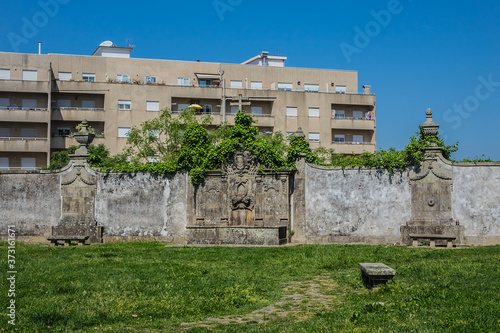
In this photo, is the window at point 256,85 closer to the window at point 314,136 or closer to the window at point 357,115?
the window at point 314,136

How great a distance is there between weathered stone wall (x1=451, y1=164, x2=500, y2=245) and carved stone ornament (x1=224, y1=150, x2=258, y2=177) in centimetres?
784

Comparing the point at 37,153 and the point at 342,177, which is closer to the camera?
the point at 342,177

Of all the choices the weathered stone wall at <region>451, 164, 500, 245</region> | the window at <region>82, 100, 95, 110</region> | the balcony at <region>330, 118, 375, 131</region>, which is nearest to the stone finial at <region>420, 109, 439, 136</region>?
the weathered stone wall at <region>451, 164, 500, 245</region>

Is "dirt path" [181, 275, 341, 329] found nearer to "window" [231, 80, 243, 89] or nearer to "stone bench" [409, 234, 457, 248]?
"stone bench" [409, 234, 457, 248]

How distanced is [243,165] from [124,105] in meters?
33.6

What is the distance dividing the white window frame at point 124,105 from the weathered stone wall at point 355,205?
34228mm

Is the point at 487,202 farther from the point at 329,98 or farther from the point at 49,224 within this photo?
the point at 329,98

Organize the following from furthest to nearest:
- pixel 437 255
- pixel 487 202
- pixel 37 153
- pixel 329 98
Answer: pixel 329 98 → pixel 37 153 → pixel 487 202 → pixel 437 255

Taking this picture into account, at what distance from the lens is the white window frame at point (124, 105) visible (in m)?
52.9

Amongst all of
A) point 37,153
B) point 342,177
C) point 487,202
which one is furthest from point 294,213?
point 37,153

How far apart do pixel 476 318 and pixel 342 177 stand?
48.9ft

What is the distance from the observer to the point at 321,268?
13930 millimetres

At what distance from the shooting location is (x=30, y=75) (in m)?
51.8

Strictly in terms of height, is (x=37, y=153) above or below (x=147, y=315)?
above
